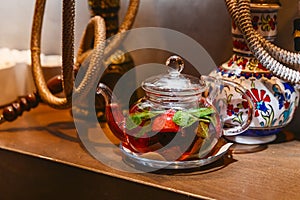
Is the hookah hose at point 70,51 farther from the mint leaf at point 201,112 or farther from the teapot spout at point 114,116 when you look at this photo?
the mint leaf at point 201,112

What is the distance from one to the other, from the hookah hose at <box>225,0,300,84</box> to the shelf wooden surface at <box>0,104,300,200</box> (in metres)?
0.12

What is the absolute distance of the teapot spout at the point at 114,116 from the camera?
69 cm

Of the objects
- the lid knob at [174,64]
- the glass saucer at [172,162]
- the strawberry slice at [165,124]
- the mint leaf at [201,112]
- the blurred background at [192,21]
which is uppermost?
the blurred background at [192,21]

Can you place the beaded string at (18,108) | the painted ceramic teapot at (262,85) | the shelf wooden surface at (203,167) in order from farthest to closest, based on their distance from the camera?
the beaded string at (18,108) → the painted ceramic teapot at (262,85) → the shelf wooden surface at (203,167)

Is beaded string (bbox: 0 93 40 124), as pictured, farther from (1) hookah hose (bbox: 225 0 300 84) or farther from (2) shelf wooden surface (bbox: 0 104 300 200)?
(1) hookah hose (bbox: 225 0 300 84)

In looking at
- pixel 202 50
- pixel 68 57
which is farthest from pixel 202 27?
pixel 68 57

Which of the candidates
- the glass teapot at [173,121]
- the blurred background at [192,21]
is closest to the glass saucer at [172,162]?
the glass teapot at [173,121]

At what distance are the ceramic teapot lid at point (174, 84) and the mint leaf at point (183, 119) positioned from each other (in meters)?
0.03

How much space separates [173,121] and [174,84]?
5 centimetres

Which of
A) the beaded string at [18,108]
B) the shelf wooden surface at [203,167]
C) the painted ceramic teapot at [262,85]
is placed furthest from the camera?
the beaded string at [18,108]

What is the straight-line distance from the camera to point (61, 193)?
719 millimetres

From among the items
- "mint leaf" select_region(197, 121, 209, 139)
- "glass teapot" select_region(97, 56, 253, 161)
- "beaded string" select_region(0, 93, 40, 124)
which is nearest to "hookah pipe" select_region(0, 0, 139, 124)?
"beaded string" select_region(0, 93, 40, 124)

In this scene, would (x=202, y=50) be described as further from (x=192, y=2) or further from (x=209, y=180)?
(x=209, y=180)

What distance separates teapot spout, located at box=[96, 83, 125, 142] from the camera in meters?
0.69
